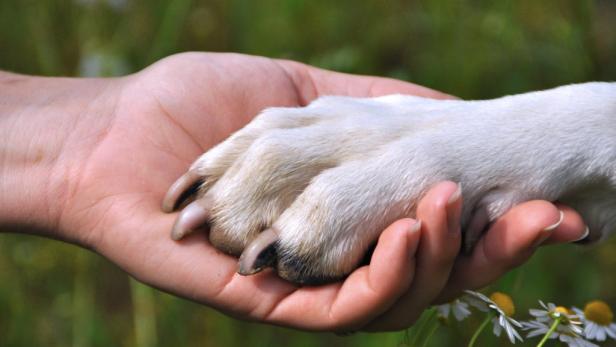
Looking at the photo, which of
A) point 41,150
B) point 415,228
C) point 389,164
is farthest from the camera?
point 41,150

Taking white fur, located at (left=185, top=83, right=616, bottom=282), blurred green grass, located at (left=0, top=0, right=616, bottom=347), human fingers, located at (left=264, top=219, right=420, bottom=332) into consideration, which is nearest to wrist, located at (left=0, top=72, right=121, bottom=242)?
white fur, located at (left=185, top=83, right=616, bottom=282)

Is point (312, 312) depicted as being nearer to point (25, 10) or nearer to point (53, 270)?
point (53, 270)

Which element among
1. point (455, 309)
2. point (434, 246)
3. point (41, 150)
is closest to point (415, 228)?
point (434, 246)

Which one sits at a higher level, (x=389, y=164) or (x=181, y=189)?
→ (x=389, y=164)

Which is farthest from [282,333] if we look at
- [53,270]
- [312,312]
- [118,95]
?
[312,312]

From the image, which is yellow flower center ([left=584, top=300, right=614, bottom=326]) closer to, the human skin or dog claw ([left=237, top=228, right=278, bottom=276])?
the human skin

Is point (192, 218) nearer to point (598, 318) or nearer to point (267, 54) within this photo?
point (598, 318)
